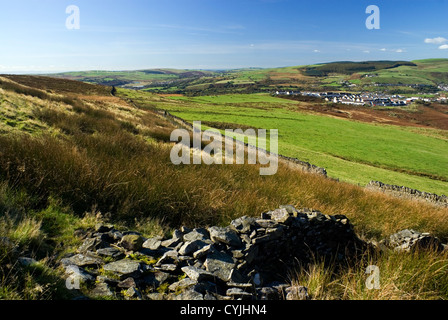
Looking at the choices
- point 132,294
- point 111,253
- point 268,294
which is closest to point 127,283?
point 132,294

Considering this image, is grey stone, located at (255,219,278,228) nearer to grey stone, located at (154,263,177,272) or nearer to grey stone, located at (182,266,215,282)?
grey stone, located at (182,266,215,282)

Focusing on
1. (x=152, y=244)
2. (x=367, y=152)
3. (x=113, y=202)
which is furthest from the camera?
(x=367, y=152)

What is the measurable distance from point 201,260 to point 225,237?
27.1 inches

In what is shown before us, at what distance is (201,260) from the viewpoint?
414cm

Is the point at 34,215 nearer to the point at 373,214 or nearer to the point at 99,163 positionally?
the point at 99,163

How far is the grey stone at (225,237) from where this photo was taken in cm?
466

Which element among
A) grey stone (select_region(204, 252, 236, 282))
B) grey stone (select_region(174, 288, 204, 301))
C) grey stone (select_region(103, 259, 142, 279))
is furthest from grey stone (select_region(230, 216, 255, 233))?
grey stone (select_region(103, 259, 142, 279))

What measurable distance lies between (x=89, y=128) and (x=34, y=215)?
10986 millimetres

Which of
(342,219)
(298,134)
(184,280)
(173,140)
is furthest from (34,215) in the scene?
(298,134)

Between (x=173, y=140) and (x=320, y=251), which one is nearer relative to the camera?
(x=320, y=251)

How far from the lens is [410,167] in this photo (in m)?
32.0

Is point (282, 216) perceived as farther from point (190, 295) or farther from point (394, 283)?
point (190, 295)

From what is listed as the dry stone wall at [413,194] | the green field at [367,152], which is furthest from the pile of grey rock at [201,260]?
the green field at [367,152]

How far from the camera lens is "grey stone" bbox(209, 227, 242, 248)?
4.66m
